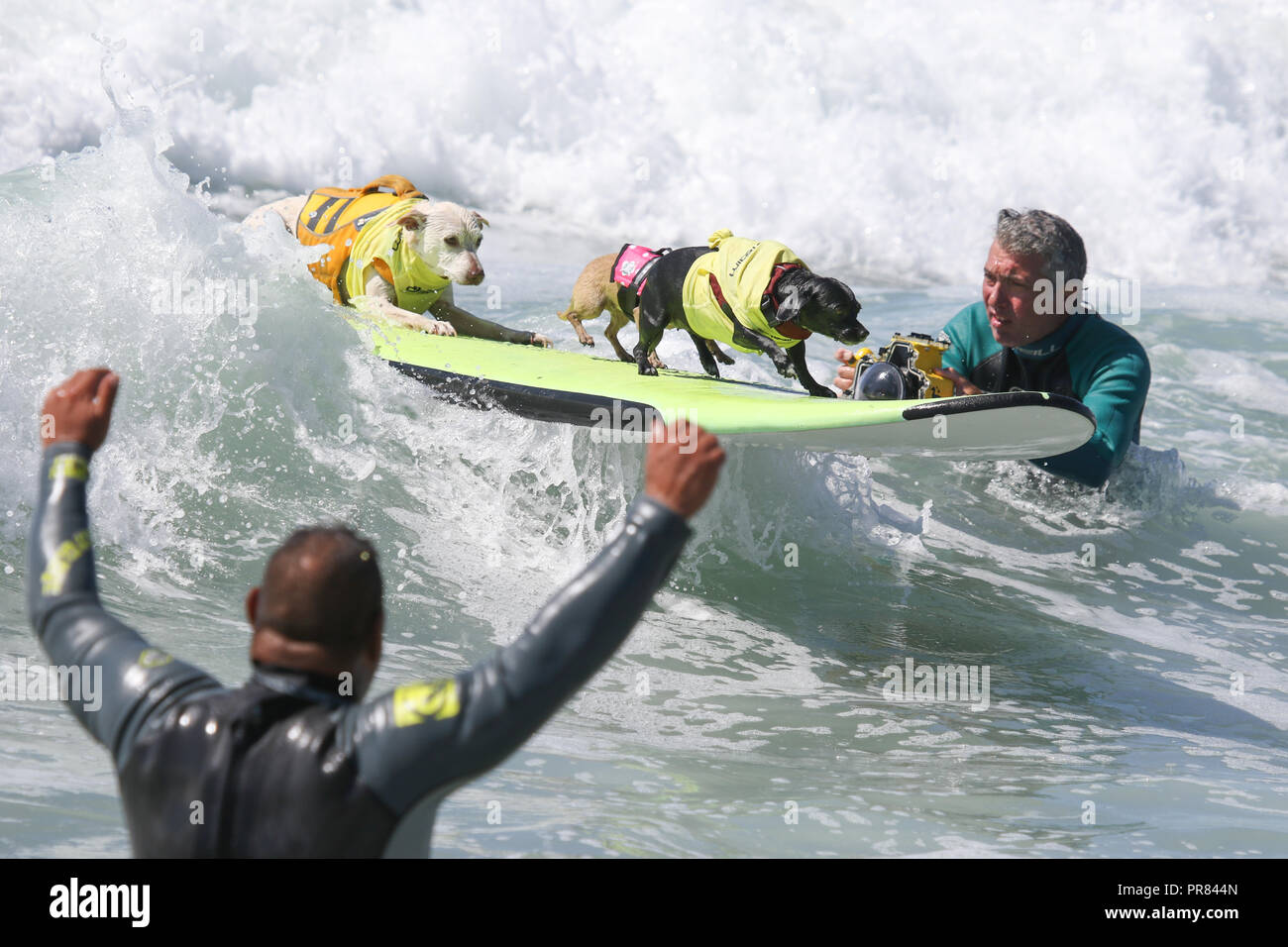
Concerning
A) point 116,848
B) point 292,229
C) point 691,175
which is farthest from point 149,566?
point 691,175

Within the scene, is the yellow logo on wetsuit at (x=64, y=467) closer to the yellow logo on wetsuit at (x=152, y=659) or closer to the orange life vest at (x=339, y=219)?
the yellow logo on wetsuit at (x=152, y=659)

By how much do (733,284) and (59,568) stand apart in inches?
135

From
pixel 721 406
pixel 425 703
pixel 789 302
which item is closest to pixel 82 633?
pixel 425 703

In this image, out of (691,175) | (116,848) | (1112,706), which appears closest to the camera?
(116,848)

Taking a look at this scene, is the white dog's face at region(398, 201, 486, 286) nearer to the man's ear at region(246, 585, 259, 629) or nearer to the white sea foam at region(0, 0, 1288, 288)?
the man's ear at region(246, 585, 259, 629)

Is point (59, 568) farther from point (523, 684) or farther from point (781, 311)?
point (781, 311)

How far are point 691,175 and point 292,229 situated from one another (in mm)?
9518

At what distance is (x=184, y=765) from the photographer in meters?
1.42

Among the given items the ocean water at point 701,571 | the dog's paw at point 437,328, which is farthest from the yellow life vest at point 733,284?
the dog's paw at point 437,328

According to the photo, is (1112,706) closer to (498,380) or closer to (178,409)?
(498,380)

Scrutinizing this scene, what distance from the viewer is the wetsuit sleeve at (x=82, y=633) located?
1485 mm

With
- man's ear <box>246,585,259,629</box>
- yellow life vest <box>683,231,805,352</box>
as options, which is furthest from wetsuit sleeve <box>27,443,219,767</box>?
yellow life vest <box>683,231,805,352</box>

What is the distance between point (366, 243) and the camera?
623 cm
